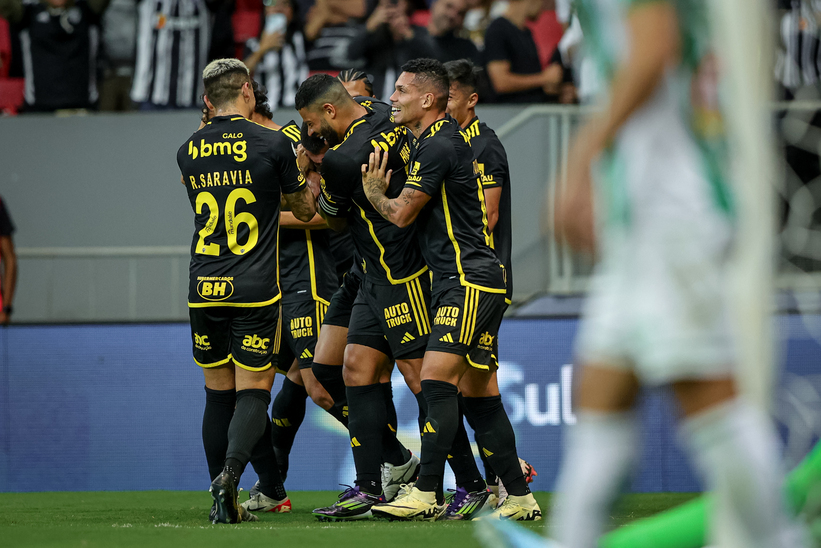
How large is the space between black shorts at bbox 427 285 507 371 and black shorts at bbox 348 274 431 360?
12cm

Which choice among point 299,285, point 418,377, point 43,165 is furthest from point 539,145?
point 43,165

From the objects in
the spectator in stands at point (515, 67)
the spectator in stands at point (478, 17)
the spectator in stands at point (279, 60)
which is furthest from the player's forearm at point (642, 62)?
the spectator in stands at point (478, 17)

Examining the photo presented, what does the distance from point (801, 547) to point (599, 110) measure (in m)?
0.99

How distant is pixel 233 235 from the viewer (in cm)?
510

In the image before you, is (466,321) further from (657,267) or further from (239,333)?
(657,267)

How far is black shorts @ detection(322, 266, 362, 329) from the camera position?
5676 mm

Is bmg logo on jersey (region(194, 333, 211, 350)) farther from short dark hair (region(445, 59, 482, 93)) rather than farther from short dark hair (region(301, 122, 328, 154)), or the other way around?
short dark hair (region(445, 59, 482, 93))

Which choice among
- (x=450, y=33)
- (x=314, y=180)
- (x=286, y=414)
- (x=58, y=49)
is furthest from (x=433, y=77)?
(x=58, y=49)

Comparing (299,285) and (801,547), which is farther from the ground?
(299,285)

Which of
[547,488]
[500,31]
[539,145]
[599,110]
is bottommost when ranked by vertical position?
[547,488]

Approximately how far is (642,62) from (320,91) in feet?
11.0

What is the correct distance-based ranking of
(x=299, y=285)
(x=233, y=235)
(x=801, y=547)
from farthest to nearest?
(x=299, y=285) < (x=233, y=235) < (x=801, y=547)

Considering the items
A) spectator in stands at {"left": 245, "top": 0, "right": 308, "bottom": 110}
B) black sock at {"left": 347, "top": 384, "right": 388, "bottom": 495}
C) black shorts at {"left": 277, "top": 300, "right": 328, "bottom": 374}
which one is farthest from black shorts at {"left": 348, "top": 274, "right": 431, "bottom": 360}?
spectator in stands at {"left": 245, "top": 0, "right": 308, "bottom": 110}

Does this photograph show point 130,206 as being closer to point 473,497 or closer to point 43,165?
point 43,165
